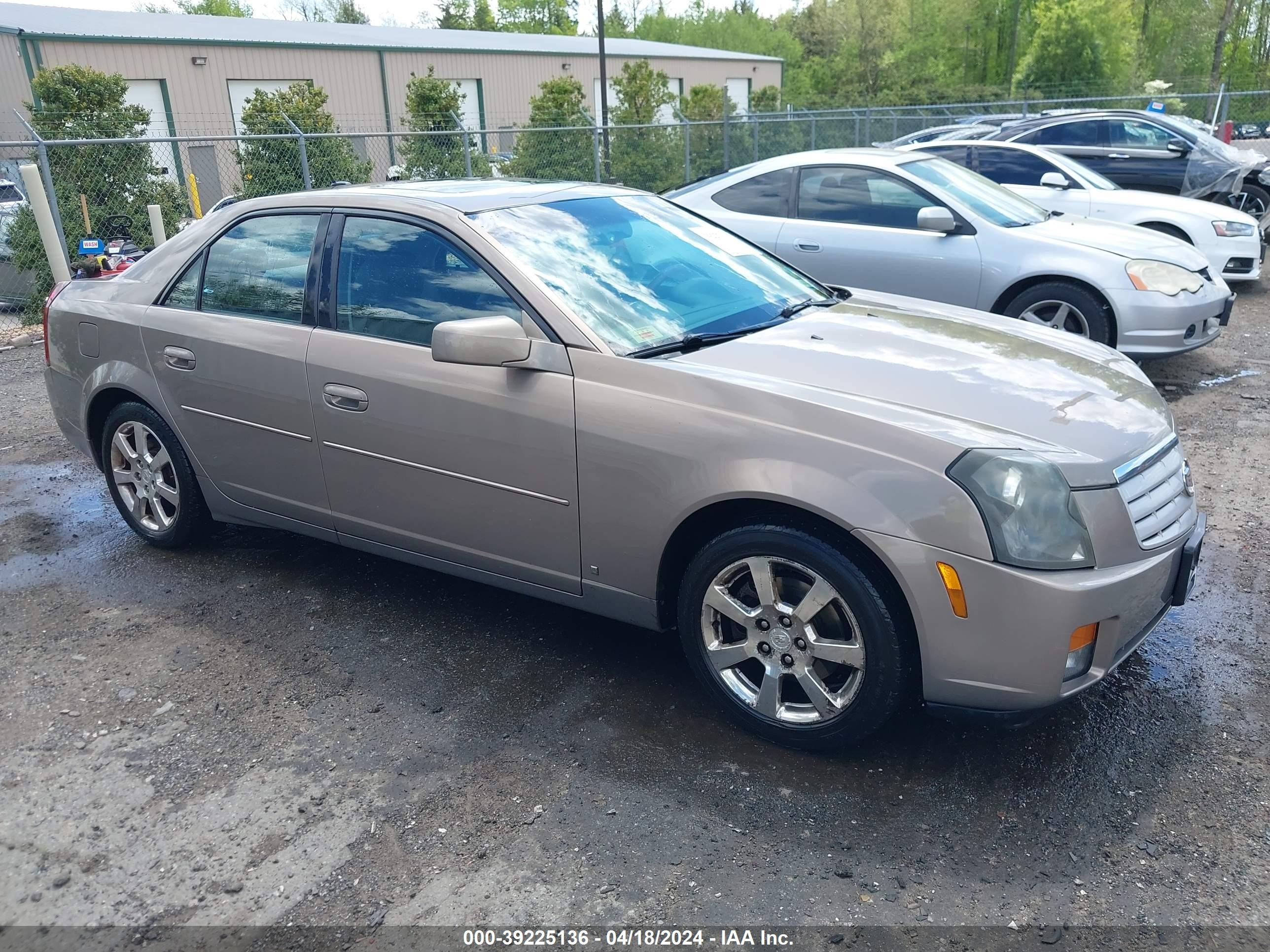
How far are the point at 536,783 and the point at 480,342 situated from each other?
1.38m

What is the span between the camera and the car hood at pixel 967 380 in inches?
113

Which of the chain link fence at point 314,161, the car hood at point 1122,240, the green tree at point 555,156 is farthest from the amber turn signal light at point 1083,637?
the green tree at point 555,156

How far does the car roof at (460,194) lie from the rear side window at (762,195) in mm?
3528

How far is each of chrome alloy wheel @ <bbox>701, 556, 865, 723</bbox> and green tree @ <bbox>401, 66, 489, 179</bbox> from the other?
10993 millimetres

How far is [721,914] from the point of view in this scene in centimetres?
248

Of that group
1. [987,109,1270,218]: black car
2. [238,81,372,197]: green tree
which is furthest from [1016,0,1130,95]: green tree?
[238,81,372,197]: green tree

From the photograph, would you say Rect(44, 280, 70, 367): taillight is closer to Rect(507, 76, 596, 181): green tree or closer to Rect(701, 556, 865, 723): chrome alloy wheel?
Rect(701, 556, 865, 723): chrome alloy wheel

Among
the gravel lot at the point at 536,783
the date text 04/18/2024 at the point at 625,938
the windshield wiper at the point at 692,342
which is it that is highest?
the windshield wiper at the point at 692,342

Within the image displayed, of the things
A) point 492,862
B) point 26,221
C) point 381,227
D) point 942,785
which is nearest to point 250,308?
point 381,227

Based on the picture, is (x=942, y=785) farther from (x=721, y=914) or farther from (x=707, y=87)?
(x=707, y=87)

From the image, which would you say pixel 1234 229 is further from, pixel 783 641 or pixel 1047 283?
pixel 783 641

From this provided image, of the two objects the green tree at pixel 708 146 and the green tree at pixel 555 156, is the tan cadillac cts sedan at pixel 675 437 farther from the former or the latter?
the green tree at pixel 708 146

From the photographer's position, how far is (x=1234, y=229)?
9.55m

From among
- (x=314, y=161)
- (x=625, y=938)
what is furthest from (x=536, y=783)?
(x=314, y=161)
